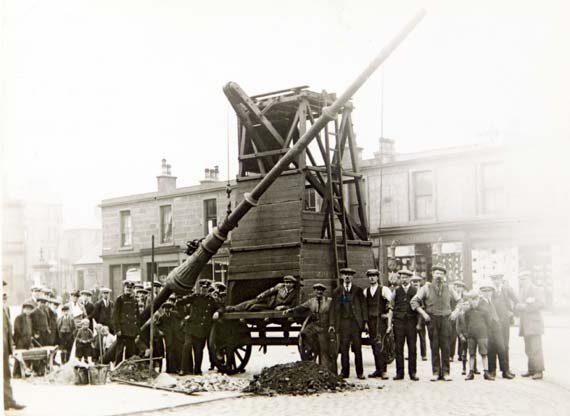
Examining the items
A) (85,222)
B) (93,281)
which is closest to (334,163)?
(85,222)

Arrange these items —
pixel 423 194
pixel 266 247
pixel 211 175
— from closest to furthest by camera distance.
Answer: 1. pixel 266 247
2. pixel 211 175
3. pixel 423 194

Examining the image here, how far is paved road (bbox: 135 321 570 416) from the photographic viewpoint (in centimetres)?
788

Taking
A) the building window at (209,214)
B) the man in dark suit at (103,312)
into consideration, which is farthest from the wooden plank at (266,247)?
the man in dark suit at (103,312)

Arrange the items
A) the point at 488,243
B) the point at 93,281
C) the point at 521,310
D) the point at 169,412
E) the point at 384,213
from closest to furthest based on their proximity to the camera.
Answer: the point at 169,412, the point at 521,310, the point at 93,281, the point at 488,243, the point at 384,213

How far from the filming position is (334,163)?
1187 cm

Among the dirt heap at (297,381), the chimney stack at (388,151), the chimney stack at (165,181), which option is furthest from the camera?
the chimney stack at (388,151)

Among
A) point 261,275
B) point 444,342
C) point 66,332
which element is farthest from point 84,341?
point 444,342

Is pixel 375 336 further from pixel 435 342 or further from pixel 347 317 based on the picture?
pixel 435 342

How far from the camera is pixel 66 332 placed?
11273 mm

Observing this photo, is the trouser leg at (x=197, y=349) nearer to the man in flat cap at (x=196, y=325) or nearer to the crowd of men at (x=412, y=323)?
the man in flat cap at (x=196, y=325)

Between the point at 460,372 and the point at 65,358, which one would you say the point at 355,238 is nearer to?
the point at 460,372

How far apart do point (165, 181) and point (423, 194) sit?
9.59m

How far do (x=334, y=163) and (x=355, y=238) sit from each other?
1.24 meters

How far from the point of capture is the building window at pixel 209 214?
1372 centimetres
